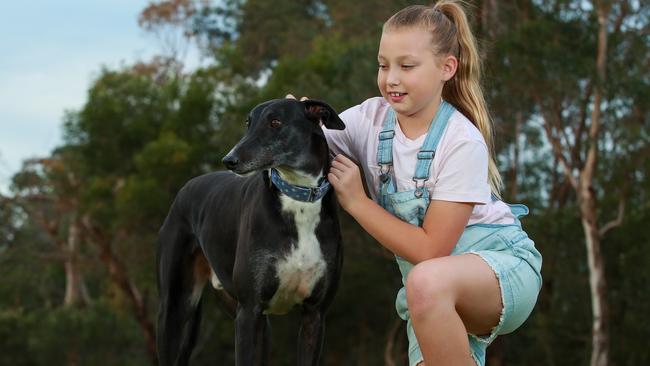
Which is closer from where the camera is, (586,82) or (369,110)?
(369,110)

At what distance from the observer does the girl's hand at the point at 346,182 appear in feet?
14.6

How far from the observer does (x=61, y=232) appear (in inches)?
1277

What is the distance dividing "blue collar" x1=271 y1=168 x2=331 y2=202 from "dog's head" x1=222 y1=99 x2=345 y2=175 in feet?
0.40

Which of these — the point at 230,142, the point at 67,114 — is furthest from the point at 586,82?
the point at 67,114

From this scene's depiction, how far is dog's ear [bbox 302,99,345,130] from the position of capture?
4.65 meters

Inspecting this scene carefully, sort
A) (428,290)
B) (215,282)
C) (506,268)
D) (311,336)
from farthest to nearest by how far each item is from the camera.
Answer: (215,282) < (311,336) < (506,268) < (428,290)

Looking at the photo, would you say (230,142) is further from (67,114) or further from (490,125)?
(490,125)

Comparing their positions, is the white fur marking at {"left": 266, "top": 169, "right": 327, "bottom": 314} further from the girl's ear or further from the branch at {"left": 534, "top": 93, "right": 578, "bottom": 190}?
the branch at {"left": 534, "top": 93, "right": 578, "bottom": 190}

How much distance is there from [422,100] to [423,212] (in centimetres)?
51

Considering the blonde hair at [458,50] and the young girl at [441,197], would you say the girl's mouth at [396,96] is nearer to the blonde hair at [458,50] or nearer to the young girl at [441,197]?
the young girl at [441,197]

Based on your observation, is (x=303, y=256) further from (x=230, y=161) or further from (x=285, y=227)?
(x=230, y=161)

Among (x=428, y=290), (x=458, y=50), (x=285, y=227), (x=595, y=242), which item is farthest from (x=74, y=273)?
(x=428, y=290)

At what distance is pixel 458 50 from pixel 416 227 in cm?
89

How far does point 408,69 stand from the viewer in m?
4.39
